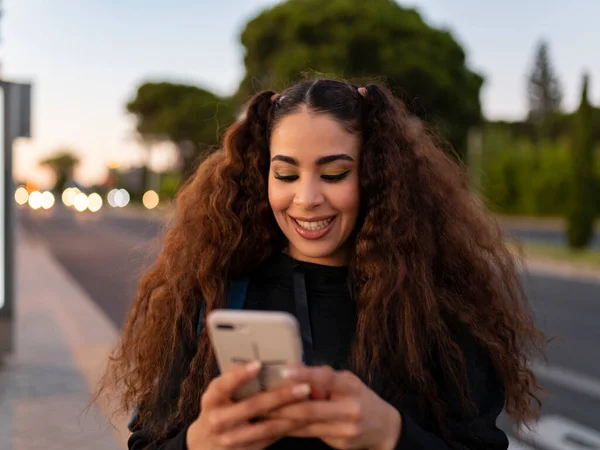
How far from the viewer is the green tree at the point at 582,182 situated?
18125 mm

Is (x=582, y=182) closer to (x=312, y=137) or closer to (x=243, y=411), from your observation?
(x=312, y=137)

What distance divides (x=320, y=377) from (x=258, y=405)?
0.11 metres

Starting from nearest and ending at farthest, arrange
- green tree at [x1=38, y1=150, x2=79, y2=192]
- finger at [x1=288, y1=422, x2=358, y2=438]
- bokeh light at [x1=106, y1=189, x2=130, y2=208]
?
finger at [x1=288, y1=422, x2=358, y2=438]
bokeh light at [x1=106, y1=189, x2=130, y2=208]
green tree at [x1=38, y1=150, x2=79, y2=192]

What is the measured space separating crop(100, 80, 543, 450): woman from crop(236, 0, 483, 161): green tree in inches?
992

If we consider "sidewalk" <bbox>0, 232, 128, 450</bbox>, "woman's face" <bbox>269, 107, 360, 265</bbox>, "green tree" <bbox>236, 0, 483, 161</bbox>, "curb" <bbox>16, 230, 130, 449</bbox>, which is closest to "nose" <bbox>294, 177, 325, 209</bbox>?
"woman's face" <bbox>269, 107, 360, 265</bbox>

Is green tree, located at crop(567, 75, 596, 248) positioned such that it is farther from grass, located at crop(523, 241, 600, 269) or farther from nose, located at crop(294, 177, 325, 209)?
nose, located at crop(294, 177, 325, 209)

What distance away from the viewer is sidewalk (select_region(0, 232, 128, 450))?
4215 mm

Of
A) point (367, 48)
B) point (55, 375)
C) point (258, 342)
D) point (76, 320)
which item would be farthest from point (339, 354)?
point (367, 48)

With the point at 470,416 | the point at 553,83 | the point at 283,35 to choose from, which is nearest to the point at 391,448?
the point at 470,416

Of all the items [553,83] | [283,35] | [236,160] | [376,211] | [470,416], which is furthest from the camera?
[553,83]

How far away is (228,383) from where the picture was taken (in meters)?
1.26

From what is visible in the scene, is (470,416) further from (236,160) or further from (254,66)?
(254,66)

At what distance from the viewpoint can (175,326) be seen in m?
1.73

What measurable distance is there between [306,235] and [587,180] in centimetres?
1833
